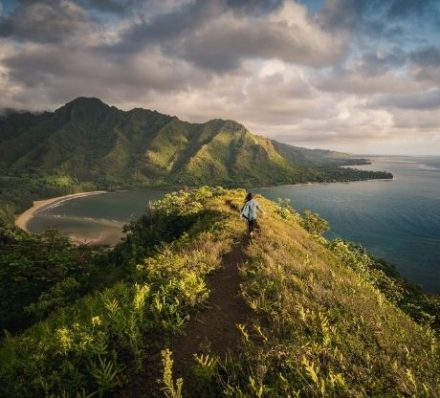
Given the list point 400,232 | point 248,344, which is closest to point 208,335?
point 248,344

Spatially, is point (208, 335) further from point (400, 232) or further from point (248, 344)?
point (400, 232)

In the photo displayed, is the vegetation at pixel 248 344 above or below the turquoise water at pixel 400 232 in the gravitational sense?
above

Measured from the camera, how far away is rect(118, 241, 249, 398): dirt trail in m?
7.78

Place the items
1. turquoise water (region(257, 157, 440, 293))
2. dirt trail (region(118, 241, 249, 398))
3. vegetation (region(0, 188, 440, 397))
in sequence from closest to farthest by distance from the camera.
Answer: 1. vegetation (region(0, 188, 440, 397))
2. dirt trail (region(118, 241, 249, 398))
3. turquoise water (region(257, 157, 440, 293))

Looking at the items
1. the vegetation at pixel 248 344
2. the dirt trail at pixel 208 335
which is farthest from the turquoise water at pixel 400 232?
the dirt trail at pixel 208 335

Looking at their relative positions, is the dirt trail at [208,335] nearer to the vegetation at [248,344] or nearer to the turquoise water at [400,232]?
the vegetation at [248,344]

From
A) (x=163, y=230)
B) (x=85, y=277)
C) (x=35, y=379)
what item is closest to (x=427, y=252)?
(x=163, y=230)

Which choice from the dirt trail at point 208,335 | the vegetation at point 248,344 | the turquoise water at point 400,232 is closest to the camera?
the vegetation at point 248,344

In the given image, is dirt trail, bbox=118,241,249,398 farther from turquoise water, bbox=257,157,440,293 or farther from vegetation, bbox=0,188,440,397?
turquoise water, bbox=257,157,440,293

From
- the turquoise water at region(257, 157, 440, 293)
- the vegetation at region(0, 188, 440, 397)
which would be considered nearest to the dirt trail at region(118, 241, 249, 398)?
the vegetation at region(0, 188, 440, 397)

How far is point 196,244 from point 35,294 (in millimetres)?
23229

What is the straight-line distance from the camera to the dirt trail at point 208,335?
7777 mm

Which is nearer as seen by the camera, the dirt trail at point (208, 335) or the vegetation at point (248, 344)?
the vegetation at point (248, 344)

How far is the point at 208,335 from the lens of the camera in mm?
9555
